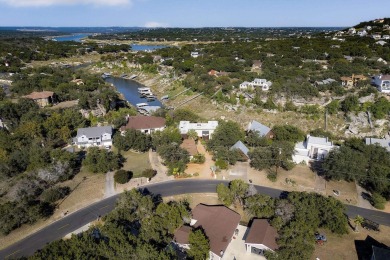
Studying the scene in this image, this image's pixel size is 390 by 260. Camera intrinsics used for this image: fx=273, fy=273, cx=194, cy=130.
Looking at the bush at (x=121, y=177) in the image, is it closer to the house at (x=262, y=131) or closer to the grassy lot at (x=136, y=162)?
the grassy lot at (x=136, y=162)

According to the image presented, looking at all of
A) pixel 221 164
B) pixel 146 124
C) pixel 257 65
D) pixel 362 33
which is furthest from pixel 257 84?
pixel 362 33

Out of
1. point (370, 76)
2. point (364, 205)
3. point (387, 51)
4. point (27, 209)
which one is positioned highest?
point (387, 51)

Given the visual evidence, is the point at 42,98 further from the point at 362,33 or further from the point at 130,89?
the point at 362,33

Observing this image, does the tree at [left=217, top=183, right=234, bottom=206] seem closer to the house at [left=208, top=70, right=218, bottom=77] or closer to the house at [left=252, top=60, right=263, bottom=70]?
the house at [left=208, top=70, right=218, bottom=77]

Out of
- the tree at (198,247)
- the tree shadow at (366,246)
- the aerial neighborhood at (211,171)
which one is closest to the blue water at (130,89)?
the aerial neighborhood at (211,171)

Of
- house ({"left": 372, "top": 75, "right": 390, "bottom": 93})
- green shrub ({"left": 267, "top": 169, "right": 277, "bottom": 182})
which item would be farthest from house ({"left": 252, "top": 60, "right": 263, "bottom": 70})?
green shrub ({"left": 267, "top": 169, "right": 277, "bottom": 182})

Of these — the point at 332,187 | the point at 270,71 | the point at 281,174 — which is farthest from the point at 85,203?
the point at 270,71

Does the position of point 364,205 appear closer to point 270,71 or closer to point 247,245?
point 247,245

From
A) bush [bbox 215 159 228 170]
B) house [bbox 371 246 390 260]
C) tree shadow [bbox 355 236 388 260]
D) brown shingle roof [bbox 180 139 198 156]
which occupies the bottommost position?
tree shadow [bbox 355 236 388 260]
